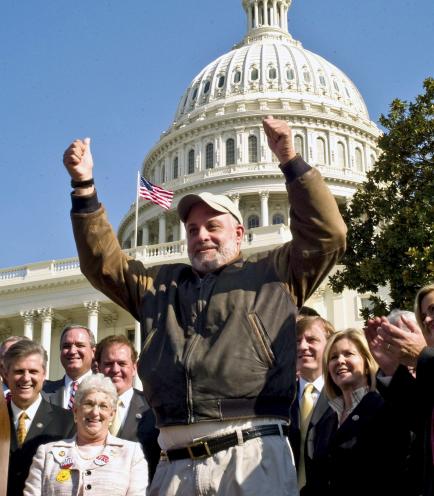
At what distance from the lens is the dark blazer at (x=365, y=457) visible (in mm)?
5016

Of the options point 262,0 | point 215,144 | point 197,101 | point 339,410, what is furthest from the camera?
point 262,0

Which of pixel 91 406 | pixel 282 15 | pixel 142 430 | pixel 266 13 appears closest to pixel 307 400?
pixel 142 430

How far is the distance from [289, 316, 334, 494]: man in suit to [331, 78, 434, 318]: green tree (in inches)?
430

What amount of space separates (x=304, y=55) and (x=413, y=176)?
63856 mm

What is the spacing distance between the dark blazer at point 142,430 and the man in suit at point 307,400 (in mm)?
1149

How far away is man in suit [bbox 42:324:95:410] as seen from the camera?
7.67 metres

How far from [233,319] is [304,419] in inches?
108

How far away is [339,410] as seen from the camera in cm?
546

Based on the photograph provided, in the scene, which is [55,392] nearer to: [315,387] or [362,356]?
[315,387]

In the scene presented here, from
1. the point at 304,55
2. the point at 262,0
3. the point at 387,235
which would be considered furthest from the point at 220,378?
the point at 262,0

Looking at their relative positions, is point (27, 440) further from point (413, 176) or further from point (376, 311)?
point (413, 176)

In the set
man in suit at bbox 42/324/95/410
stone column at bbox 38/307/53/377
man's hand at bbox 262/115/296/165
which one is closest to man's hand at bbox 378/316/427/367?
man's hand at bbox 262/115/296/165

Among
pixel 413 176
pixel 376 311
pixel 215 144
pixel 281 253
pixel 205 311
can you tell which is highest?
pixel 215 144

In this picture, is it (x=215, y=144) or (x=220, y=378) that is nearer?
(x=220, y=378)
